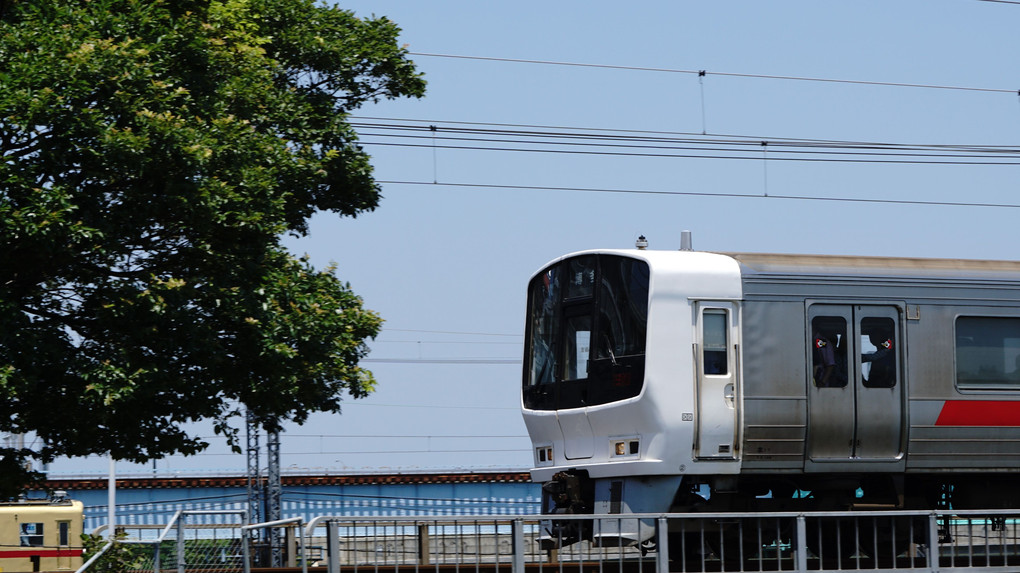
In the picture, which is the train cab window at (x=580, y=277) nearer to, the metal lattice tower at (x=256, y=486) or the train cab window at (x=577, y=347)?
the train cab window at (x=577, y=347)

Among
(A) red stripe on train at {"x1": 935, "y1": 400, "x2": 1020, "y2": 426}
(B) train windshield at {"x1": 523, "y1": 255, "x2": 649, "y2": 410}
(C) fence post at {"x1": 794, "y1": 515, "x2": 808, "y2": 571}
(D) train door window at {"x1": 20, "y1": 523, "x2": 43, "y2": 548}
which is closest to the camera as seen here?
(C) fence post at {"x1": 794, "y1": 515, "x2": 808, "y2": 571}

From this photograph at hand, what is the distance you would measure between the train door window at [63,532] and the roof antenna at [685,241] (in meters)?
20.2

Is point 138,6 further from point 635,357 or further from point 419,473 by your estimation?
point 419,473

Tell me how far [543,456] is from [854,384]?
3701mm

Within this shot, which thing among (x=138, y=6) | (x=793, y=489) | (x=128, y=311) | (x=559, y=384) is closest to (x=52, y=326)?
(x=128, y=311)

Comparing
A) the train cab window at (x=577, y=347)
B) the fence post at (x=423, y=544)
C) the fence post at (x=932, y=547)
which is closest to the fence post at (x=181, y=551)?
the fence post at (x=423, y=544)

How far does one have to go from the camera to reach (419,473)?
156 feet

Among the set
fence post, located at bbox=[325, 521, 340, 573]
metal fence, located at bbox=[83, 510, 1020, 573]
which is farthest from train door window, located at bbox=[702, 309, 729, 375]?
fence post, located at bbox=[325, 521, 340, 573]

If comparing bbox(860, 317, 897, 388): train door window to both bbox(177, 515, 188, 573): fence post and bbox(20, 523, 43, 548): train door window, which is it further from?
bbox(20, 523, 43, 548): train door window

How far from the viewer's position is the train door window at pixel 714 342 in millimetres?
14602

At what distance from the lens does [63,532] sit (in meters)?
31.0

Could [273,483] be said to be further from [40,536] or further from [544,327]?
[544,327]

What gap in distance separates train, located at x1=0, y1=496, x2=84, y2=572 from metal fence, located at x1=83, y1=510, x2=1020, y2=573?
15.3 metres

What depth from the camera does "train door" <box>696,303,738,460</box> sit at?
47.3ft
